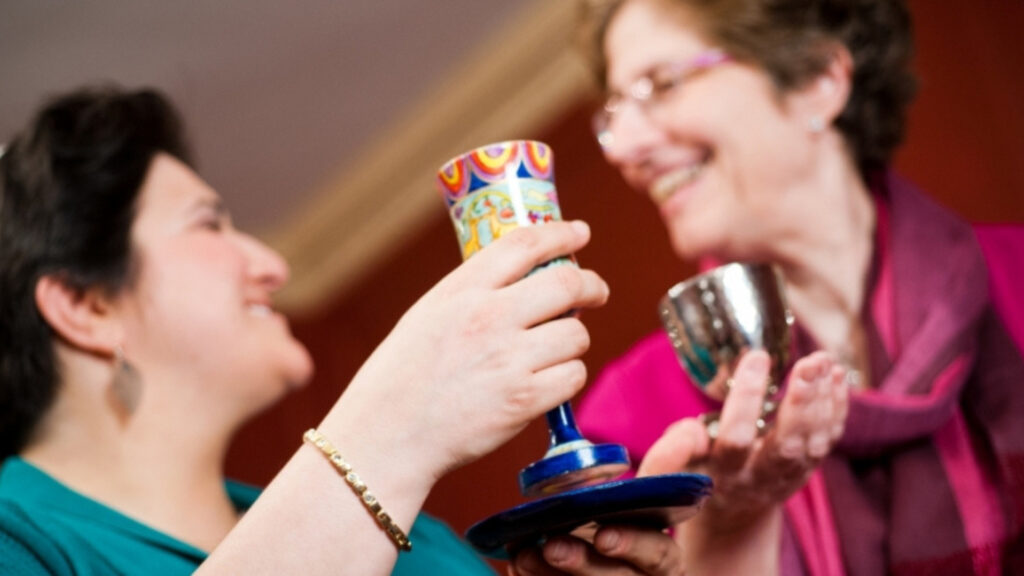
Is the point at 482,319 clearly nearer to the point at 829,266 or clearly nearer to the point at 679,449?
the point at 679,449

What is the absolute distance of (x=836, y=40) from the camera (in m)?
1.59

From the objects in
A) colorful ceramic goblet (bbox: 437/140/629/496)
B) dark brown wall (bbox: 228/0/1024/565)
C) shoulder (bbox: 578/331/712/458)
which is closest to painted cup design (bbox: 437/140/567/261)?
colorful ceramic goblet (bbox: 437/140/629/496)

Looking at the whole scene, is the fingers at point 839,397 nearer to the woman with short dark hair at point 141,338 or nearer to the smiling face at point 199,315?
the woman with short dark hair at point 141,338

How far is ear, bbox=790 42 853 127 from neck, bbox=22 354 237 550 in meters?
0.94

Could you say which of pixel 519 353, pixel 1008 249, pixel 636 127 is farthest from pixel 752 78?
pixel 519 353

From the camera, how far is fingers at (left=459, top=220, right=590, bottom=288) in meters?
0.80

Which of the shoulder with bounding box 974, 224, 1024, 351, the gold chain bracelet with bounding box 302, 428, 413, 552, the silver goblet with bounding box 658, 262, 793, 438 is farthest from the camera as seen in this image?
the shoulder with bounding box 974, 224, 1024, 351

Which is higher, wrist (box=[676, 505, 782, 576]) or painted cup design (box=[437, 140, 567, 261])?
painted cup design (box=[437, 140, 567, 261])

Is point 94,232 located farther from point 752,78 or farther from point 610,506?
point 752,78

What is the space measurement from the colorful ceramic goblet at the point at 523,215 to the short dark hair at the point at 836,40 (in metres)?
0.76

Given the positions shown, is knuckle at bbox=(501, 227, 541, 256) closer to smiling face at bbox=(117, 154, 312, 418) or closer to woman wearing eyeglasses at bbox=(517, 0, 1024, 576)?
woman wearing eyeglasses at bbox=(517, 0, 1024, 576)

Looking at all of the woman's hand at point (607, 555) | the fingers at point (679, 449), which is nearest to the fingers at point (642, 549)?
the woman's hand at point (607, 555)

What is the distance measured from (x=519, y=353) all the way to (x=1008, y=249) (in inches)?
37.2

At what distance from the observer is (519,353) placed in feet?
2.56
